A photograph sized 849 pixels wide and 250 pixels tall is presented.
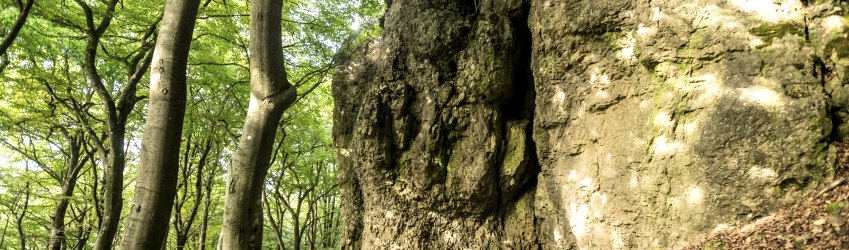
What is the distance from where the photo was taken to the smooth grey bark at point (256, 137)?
4199 mm

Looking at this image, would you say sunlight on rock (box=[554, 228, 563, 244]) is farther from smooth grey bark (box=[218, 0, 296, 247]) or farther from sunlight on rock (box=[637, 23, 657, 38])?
smooth grey bark (box=[218, 0, 296, 247])

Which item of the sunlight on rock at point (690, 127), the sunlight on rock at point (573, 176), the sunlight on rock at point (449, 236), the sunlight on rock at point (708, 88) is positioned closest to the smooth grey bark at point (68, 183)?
the sunlight on rock at point (449, 236)

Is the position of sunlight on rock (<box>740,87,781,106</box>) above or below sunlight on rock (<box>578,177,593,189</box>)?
above

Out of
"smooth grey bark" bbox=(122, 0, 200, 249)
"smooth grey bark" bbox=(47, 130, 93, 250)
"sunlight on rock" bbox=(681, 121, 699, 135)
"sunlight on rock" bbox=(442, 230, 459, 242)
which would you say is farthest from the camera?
"smooth grey bark" bbox=(47, 130, 93, 250)

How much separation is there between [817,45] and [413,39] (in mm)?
4465

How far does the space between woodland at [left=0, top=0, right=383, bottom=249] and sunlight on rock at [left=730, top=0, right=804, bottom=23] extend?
4.33 m

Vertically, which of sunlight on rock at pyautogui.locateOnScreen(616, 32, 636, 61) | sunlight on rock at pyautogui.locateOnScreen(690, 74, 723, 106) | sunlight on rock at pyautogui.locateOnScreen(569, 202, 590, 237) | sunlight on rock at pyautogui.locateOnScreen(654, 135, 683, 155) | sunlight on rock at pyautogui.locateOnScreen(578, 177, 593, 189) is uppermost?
sunlight on rock at pyautogui.locateOnScreen(616, 32, 636, 61)

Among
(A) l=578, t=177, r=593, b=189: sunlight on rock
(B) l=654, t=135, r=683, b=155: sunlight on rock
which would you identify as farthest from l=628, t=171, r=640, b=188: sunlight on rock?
(A) l=578, t=177, r=593, b=189: sunlight on rock

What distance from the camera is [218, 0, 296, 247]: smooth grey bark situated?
4.20 m

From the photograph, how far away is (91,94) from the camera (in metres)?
13.1

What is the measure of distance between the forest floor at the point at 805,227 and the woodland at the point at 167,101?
3.99 meters

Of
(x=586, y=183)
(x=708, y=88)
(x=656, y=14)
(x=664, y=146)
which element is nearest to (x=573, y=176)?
(x=586, y=183)

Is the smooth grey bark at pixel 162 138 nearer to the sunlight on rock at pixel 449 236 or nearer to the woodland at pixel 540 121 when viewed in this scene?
the woodland at pixel 540 121

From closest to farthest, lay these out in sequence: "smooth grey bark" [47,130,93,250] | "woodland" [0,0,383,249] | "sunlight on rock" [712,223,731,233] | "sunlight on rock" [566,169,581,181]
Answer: "woodland" [0,0,383,249], "sunlight on rock" [712,223,731,233], "sunlight on rock" [566,169,581,181], "smooth grey bark" [47,130,93,250]
